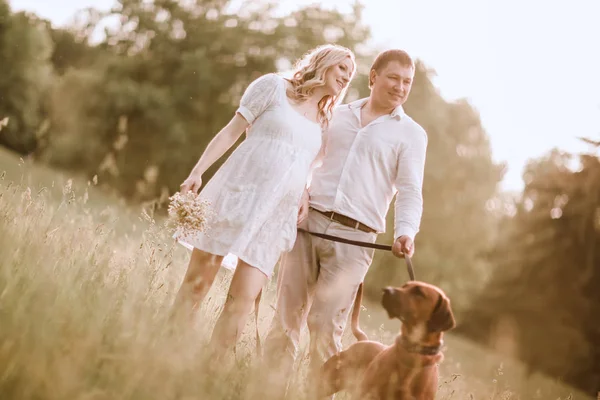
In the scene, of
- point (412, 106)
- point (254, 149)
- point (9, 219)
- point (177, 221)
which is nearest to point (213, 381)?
point (177, 221)

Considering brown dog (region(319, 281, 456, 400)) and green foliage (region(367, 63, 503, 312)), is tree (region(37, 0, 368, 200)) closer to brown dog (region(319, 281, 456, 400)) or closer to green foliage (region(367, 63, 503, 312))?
green foliage (region(367, 63, 503, 312))

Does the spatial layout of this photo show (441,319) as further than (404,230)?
No

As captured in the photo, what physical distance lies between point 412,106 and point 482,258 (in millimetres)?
7223

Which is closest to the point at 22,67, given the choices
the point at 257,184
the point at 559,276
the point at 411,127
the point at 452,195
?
the point at 452,195

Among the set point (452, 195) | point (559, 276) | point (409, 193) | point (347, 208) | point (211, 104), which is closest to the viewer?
point (409, 193)

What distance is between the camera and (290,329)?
470cm

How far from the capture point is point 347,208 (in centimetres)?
465

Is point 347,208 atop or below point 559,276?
atop

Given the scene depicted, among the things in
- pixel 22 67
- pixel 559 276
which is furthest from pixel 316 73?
pixel 22 67

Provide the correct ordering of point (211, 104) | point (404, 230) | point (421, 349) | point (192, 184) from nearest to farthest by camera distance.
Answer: point (421, 349), point (192, 184), point (404, 230), point (211, 104)

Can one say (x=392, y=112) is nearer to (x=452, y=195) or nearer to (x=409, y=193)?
(x=409, y=193)

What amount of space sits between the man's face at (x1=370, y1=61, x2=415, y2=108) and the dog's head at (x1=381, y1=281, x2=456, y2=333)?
163 centimetres

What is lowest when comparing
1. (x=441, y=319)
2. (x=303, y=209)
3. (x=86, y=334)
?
(x=86, y=334)

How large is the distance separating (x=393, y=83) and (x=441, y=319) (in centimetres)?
195
